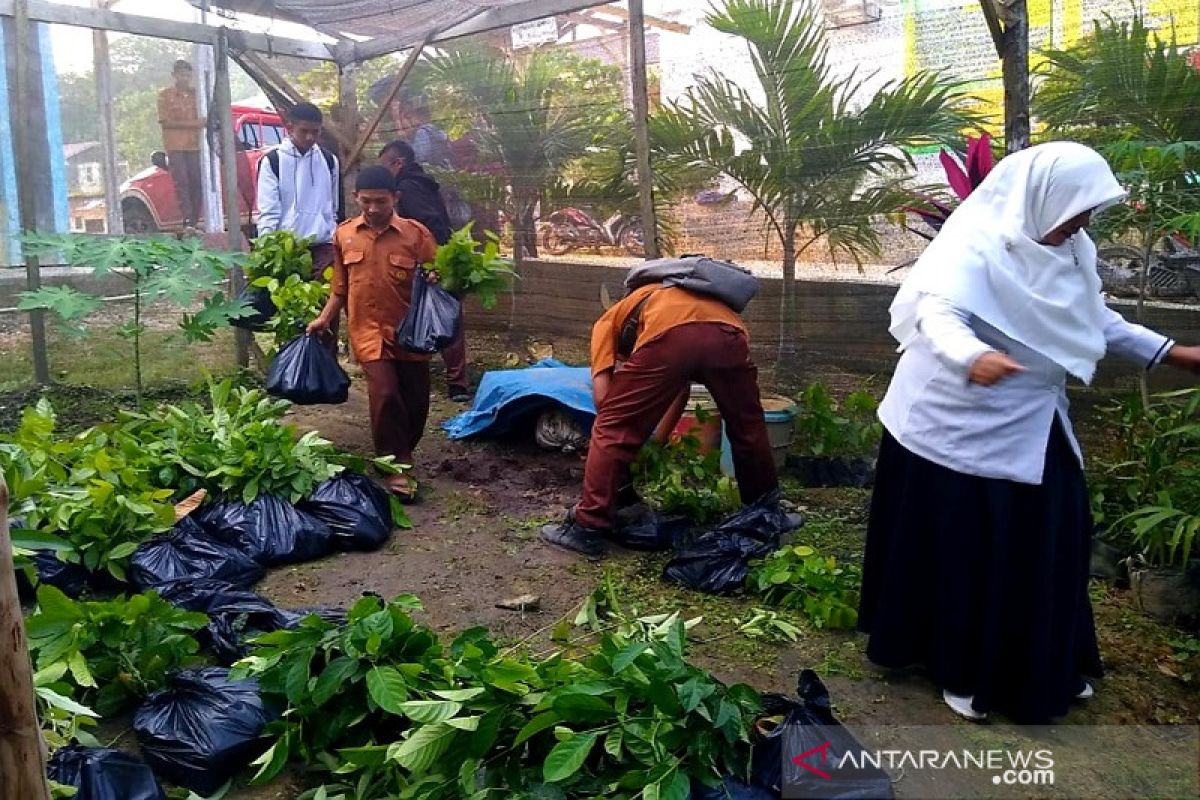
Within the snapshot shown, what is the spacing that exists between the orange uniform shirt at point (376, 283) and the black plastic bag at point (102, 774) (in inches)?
115

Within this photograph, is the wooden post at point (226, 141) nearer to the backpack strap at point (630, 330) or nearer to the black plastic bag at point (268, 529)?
the black plastic bag at point (268, 529)

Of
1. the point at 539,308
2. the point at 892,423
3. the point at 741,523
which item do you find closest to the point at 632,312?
the point at 741,523

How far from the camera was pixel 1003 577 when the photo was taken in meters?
3.15

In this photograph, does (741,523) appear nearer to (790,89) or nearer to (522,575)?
(522,575)

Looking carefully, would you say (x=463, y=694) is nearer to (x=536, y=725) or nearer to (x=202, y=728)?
(x=536, y=725)

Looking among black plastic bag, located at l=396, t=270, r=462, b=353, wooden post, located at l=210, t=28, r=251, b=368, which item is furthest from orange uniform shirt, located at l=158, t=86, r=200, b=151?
black plastic bag, located at l=396, t=270, r=462, b=353

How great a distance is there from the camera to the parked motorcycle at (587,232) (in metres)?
6.88

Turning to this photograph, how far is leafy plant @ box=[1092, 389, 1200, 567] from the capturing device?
3.91 meters

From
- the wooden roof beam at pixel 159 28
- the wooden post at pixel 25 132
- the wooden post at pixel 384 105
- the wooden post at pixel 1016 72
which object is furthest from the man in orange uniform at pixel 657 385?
the wooden roof beam at pixel 159 28

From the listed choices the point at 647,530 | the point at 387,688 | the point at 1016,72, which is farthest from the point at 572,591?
the point at 1016,72

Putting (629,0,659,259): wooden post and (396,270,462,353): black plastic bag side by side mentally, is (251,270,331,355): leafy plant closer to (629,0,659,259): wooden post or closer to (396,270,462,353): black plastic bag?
(396,270,462,353): black plastic bag

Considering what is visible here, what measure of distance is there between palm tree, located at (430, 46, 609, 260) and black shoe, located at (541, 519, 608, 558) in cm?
325

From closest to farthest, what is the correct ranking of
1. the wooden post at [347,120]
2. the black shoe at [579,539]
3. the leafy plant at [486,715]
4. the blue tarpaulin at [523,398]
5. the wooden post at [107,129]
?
the leafy plant at [486,715]
the black shoe at [579,539]
the blue tarpaulin at [523,398]
the wooden post at [347,120]
the wooden post at [107,129]

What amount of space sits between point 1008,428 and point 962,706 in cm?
91
